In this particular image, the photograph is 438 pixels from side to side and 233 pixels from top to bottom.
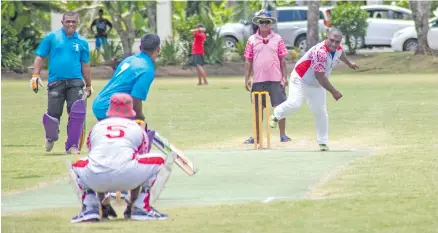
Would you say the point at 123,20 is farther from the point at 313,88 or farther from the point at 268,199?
the point at 268,199

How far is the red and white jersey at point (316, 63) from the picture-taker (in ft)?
53.9

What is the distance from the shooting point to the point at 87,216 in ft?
35.1

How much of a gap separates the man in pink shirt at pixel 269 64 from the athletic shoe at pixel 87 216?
8213mm

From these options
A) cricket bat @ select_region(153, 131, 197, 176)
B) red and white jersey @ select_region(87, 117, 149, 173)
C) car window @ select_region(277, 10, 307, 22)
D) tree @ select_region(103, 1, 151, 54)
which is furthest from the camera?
car window @ select_region(277, 10, 307, 22)

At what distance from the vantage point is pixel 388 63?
42.5m

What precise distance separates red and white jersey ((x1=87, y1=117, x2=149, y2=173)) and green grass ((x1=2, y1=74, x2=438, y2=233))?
0.51m

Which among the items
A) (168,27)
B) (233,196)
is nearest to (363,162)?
(233,196)

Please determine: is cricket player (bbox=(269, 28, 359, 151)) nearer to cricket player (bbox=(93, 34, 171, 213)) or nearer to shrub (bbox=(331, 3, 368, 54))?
cricket player (bbox=(93, 34, 171, 213))

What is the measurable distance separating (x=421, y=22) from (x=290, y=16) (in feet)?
27.6

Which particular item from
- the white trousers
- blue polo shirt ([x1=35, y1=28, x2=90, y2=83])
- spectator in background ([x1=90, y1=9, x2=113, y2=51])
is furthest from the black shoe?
spectator in background ([x1=90, y1=9, x2=113, y2=51])

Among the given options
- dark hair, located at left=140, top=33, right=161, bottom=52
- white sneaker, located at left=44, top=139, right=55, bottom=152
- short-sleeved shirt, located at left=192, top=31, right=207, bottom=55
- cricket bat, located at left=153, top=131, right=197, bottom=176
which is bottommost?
short-sleeved shirt, located at left=192, top=31, right=207, bottom=55

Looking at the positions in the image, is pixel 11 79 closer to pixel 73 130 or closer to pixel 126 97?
pixel 73 130

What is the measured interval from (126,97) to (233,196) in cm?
199

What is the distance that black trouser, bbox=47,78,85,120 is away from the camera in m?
17.4
